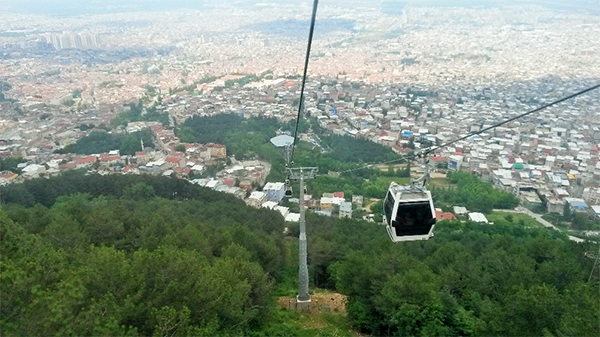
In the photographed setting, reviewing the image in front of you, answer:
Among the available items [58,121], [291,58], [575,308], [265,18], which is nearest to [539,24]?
[291,58]

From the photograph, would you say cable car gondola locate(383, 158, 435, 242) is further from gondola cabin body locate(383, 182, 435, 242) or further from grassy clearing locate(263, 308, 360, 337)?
grassy clearing locate(263, 308, 360, 337)

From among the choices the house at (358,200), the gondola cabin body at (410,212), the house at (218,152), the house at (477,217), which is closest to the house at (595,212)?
the house at (477,217)

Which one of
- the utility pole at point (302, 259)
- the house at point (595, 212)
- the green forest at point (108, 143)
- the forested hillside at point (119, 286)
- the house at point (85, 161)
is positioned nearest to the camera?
the forested hillside at point (119, 286)

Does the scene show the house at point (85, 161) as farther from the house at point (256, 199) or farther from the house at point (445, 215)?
the house at point (445, 215)

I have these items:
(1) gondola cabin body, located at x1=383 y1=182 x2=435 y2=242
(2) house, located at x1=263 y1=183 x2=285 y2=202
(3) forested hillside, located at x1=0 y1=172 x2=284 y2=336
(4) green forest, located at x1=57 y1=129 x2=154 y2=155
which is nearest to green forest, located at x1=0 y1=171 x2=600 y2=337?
(3) forested hillside, located at x1=0 y1=172 x2=284 y2=336

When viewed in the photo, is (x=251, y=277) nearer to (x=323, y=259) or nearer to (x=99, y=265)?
(x=99, y=265)

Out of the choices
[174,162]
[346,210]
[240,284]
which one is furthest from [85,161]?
[240,284]
